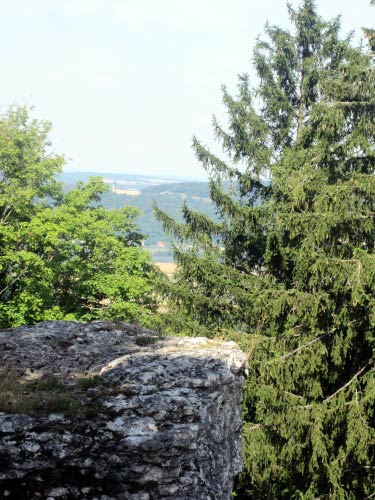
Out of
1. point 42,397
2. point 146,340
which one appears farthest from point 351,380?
point 42,397

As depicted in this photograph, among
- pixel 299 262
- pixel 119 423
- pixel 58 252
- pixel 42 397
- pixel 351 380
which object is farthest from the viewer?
pixel 58 252

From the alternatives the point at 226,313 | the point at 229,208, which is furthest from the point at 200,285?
the point at 229,208

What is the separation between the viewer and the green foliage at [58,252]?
17.2 meters

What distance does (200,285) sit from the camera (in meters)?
17.8

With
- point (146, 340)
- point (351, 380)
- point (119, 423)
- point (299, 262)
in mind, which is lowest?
point (351, 380)

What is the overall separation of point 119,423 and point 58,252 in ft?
47.5

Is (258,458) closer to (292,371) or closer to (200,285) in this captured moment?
(292,371)

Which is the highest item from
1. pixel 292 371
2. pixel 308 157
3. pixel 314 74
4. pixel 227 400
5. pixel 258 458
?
pixel 314 74

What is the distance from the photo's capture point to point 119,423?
527cm

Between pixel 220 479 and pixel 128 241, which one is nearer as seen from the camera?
pixel 220 479

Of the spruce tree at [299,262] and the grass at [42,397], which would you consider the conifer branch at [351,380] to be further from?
the grass at [42,397]

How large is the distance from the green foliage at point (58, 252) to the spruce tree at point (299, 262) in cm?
228

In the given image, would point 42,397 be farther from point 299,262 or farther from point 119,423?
point 299,262

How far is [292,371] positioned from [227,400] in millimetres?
4621
